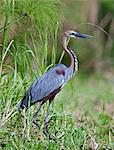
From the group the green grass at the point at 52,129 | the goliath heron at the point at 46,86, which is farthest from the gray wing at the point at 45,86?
the green grass at the point at 52,129

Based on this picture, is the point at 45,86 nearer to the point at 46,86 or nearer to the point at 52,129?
the point at 46,86

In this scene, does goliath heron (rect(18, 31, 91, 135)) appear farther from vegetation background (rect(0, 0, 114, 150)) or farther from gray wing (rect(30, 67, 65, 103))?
vegetation background (rect(0, 0, 114, 150))

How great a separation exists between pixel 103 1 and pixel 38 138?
7948 millimetres

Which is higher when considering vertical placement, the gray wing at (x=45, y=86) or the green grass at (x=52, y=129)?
the gray wing at (x=45, y=86)

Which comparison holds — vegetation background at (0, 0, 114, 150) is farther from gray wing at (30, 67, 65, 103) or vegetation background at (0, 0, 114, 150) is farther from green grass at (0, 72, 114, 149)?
gray wing at (30, 67, 65, 103)

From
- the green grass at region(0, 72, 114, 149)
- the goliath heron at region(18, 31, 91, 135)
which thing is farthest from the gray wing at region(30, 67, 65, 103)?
the green grass at region(0, 72, 114, 149)

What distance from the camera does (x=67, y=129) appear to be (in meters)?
5.12

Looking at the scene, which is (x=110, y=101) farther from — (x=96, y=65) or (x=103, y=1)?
(x=103, y=1)

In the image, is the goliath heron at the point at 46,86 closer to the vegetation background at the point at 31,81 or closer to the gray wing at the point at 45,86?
the gray wing at the point at 45,86

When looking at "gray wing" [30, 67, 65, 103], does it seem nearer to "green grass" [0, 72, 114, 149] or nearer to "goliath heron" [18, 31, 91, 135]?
"goliath heron" [18, 31, 91, 135]

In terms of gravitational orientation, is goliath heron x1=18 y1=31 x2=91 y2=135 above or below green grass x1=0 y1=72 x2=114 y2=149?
above

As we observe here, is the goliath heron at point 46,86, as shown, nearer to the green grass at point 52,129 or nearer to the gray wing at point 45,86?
the gray wing at point 45,86

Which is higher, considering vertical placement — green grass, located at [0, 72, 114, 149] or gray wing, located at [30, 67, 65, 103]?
gray wing, located at [30, 67, 65, 103]

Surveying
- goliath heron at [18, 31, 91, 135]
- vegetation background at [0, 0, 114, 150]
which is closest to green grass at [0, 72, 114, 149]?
vegetation background at [0, 0, 114, 150]
